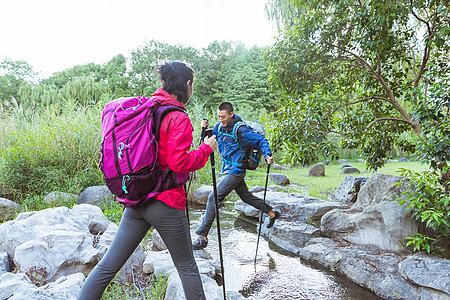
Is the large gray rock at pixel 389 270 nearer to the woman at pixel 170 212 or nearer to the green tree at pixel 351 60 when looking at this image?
the green tree at pixel 351 60

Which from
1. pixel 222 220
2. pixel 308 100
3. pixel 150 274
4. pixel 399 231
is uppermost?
pixel 308 100

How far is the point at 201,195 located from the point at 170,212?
5.32m

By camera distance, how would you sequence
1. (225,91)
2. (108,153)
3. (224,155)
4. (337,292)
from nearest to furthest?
1. (108,153)
2. (337,292)
3. (224,155)
4. (225,91)

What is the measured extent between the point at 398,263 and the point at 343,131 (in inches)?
99.4

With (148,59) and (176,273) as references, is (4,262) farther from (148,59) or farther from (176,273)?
(148,59)

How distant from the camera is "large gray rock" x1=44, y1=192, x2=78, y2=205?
5.22 metres

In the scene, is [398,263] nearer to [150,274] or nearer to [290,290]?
[290,290]

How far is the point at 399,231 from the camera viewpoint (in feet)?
12.1

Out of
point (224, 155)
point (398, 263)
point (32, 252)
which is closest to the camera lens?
point (32, 252)

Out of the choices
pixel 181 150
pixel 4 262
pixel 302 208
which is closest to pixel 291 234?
pixel 302 208

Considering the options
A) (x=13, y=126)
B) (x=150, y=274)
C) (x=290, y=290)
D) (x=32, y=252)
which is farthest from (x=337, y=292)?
(x=13, y=126)

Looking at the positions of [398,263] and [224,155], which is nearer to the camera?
[398,263]

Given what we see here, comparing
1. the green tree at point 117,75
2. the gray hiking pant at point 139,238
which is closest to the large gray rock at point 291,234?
the gray hiking pant at point 139,238

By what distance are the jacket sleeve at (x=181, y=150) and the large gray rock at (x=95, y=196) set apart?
4231mm
